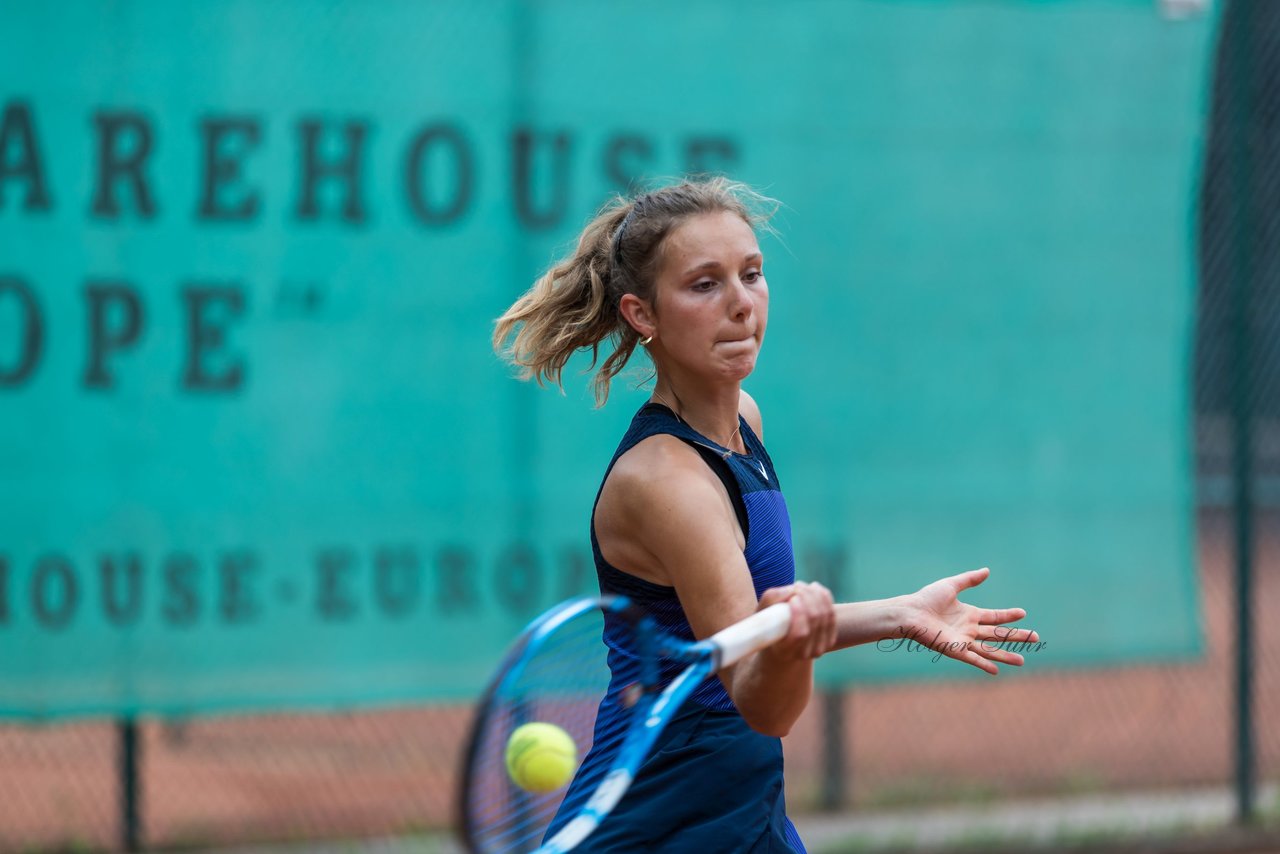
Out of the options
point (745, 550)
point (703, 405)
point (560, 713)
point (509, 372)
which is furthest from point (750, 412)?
point (509, 372)

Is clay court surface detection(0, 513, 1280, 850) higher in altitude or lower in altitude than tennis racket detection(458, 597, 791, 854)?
lower

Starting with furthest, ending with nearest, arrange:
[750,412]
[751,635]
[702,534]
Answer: [750,412]
[702,534]
[751,635]

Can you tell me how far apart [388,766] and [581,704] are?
2.69 meters

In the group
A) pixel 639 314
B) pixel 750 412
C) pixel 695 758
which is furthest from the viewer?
pixel 750 412

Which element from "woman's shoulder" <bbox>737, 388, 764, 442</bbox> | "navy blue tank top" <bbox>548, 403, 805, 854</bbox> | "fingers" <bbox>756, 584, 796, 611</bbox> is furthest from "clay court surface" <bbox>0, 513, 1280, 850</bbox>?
"fingers" <bbox>756, 584, 796, 611</bbox>

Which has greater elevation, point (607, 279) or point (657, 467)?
point (607, 279)

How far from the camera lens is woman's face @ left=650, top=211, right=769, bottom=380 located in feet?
7.02

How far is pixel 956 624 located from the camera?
7.12 ft

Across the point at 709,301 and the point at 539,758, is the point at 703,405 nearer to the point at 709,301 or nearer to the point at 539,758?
the point at 709,301

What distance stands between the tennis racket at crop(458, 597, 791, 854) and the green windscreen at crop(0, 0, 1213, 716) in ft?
6.52

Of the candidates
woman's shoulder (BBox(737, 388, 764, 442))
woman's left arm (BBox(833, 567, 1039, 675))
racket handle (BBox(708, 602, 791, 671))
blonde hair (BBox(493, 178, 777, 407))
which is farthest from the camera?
woman's shoulder (BBox(737, 388, 764, 442))

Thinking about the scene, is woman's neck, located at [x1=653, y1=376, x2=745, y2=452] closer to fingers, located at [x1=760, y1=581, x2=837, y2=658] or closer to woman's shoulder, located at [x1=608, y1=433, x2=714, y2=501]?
woman's shoulder, located at [x1=608, y1=433, x2=714, y2=501]


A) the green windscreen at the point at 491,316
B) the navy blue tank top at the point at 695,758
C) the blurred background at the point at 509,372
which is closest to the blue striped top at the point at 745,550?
the navy blue tank top at the point at 695,758

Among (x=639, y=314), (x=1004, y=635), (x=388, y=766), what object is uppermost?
(x=639, y=314)
